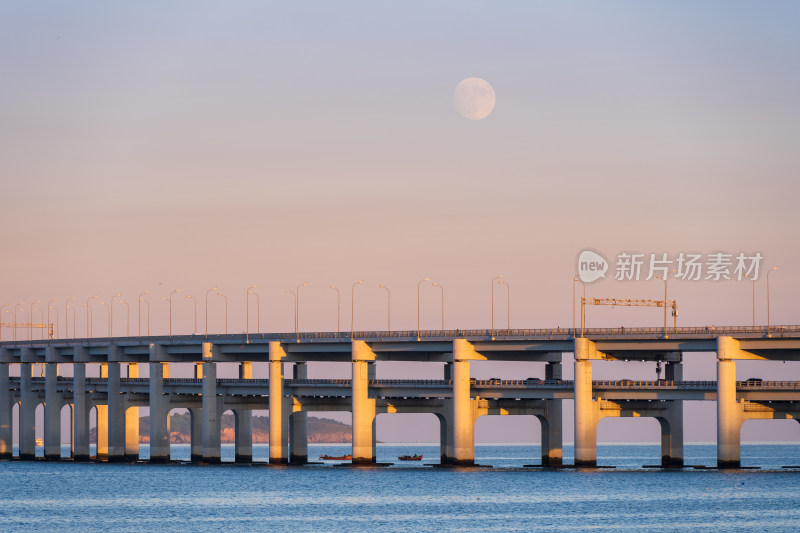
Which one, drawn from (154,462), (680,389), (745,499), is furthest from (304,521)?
(154,462)

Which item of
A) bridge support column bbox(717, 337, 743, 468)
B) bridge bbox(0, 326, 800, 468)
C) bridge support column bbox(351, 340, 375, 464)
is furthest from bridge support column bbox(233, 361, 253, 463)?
bridge support column bbox(717, 337, 743, 468)

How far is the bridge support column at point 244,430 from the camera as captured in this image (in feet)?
628

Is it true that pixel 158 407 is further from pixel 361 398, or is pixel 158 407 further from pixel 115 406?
pixel 361 398

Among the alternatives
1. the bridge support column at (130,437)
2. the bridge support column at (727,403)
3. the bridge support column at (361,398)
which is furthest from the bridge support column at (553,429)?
the bridge support column at (130,437)

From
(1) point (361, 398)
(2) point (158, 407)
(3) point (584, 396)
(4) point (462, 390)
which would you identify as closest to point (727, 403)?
(3) point (584, 396)

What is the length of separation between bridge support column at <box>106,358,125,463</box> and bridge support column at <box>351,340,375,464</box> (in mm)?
41574

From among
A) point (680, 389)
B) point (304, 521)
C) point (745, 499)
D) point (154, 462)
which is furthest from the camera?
point (154, 462)

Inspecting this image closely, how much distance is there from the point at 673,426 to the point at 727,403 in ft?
80.4

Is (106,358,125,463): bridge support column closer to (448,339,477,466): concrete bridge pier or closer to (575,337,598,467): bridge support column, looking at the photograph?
(448,339,477,466): concrete bridge pier

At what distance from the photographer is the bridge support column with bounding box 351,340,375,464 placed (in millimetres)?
160500

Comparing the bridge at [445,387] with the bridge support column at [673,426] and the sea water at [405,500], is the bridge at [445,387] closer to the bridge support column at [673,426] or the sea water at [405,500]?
the bridge support column at [673,426]

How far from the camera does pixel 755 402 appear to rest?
143 metres

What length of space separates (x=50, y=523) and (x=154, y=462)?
7849cm

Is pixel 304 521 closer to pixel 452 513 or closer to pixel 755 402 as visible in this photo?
pixel 452 513
